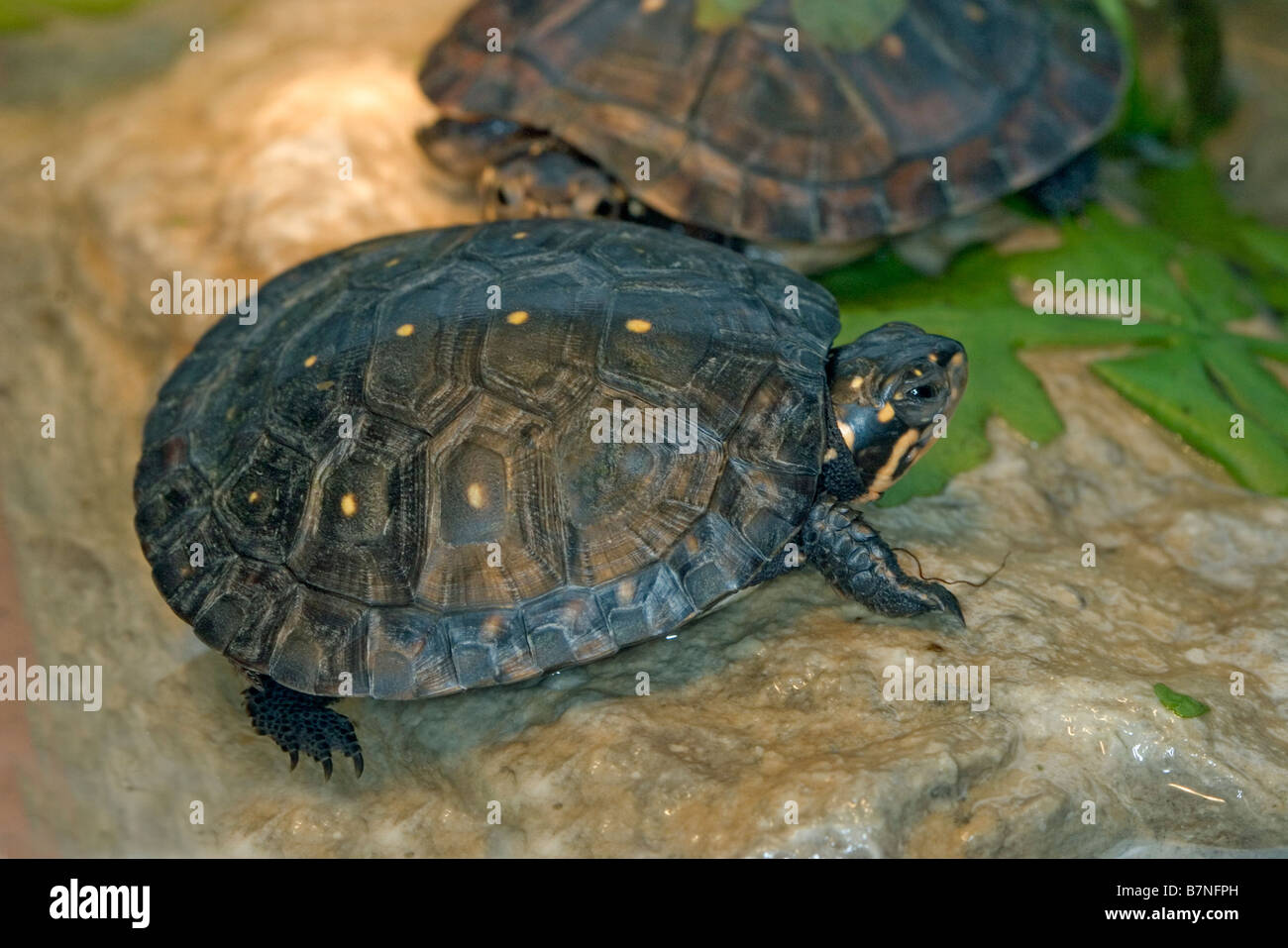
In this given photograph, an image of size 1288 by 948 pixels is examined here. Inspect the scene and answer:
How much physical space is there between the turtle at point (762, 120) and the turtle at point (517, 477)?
1.52 meters

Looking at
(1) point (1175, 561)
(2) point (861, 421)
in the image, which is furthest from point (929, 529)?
(1) point (1175, 561)

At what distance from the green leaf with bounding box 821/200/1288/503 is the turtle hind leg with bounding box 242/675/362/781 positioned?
2.19m

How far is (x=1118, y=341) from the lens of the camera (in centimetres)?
477

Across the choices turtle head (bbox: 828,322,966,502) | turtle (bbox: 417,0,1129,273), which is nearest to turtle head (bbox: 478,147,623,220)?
turtle (bbox: 417,0,1129,273)

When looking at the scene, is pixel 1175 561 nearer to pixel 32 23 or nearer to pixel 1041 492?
pixel 1041 492

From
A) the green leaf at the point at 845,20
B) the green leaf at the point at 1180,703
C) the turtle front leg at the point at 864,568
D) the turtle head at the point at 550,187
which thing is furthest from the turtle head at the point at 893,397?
the green leaf at the point at 845,20

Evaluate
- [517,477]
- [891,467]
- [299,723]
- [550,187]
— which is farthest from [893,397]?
[550,187]

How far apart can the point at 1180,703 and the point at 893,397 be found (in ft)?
4.34

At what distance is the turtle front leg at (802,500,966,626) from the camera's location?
364 centimetres

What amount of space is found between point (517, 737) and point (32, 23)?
21.3 feet

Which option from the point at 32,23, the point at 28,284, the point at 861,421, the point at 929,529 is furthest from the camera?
the point at 32,23

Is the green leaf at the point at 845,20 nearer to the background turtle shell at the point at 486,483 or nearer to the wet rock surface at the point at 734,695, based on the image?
the wet rock surface at the point at 734,695

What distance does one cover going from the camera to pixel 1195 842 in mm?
3254

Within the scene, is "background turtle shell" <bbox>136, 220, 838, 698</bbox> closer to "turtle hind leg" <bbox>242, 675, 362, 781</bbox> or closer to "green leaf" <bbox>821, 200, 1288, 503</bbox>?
"turtle hind leg" <bbox>242, 675, 362, 781</bbox>
